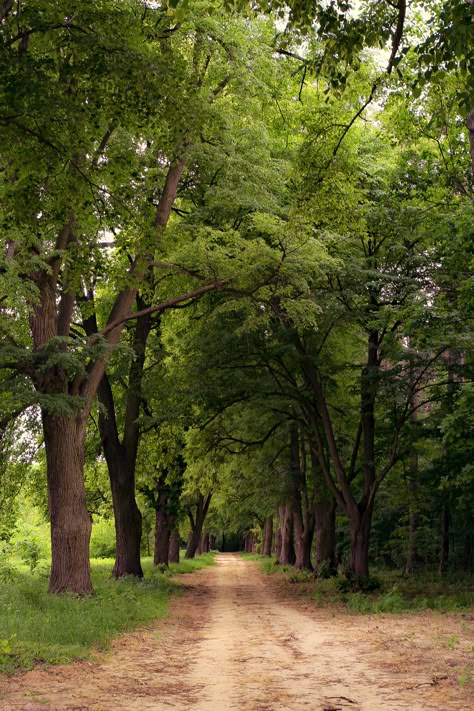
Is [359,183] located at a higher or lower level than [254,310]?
higher

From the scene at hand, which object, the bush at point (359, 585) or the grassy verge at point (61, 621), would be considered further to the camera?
the bush at point (359, 585)

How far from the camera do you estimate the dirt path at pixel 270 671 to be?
6.41 meters

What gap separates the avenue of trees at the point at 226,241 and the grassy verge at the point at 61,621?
51.5 inches

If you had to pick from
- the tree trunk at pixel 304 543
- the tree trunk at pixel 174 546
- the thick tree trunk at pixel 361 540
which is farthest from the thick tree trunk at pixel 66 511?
the tree trunk at pixel 174 546

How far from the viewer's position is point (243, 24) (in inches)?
611

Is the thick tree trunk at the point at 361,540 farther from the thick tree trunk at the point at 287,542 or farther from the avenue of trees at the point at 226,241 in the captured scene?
the thick tree trunk at the point at 287,542

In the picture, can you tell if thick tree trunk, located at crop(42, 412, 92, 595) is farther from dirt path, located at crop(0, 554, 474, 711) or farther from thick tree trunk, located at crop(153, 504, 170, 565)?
thick tree trunk, located at crop(153, 504, 170, 565)

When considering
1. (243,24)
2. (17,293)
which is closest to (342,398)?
(243,24)

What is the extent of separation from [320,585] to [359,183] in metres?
12.8

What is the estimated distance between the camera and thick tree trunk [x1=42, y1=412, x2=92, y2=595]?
550 inches

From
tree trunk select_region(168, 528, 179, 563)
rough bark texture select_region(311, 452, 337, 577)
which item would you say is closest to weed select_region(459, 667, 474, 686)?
rough bark texture select_region(311, 452, 337, 577)

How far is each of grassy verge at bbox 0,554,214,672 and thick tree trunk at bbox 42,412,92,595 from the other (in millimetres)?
636

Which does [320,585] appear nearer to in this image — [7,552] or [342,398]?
[342,398]

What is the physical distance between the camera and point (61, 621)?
10.4m
